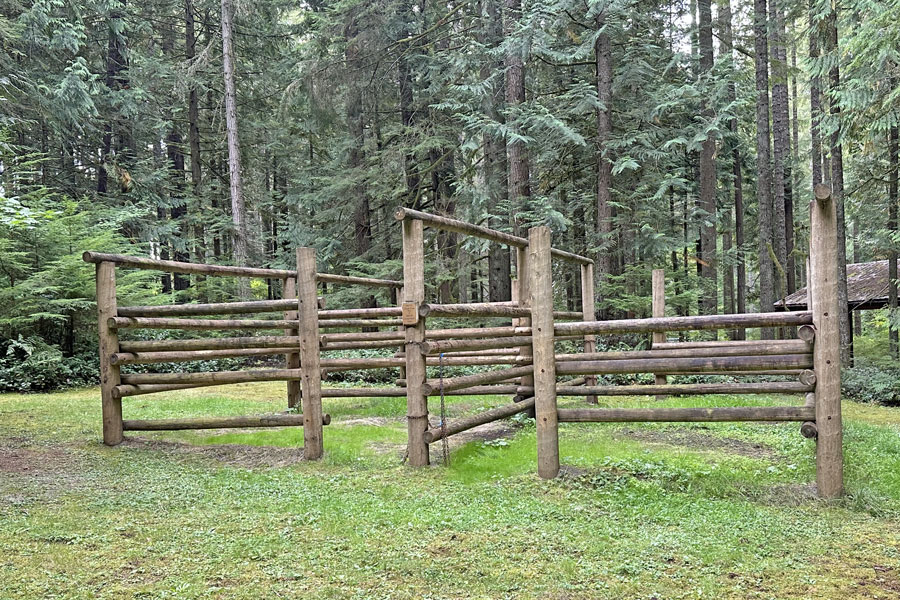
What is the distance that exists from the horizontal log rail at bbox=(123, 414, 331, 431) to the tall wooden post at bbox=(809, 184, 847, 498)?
12.5 feet

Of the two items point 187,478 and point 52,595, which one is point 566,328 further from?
point 52,595

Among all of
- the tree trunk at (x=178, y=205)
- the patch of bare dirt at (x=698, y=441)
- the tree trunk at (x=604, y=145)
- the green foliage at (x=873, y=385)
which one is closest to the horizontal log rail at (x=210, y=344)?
the patch of bare dirt at (x=698, y=441)

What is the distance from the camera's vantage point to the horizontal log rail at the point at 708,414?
12.8 feet

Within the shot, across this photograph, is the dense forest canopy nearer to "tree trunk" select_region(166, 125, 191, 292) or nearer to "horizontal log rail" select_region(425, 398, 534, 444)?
"tree trunk" select_region(166, 125, 191, 292)

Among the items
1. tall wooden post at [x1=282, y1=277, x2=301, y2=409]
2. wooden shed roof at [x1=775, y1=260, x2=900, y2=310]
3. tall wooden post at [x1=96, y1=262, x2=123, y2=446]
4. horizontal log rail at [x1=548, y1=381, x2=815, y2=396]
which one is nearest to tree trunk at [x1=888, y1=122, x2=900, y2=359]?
wooden shed roof at [x1=775, y1=260, x2=900, y2=310]

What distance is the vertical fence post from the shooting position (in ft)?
14.3

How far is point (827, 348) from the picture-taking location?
12.3ft

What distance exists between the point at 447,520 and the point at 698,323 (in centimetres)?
225

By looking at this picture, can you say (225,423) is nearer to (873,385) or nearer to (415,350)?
(415,350)

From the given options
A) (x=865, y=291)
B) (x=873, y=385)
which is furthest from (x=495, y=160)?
(x=865, y=291)

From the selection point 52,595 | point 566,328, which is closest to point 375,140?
point 566,328

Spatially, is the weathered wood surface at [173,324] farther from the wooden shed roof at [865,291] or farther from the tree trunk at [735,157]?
the wooden shed roof at [865,291]

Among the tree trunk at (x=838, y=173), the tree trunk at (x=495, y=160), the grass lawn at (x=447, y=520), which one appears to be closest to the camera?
the grass lawn at (x=447, y=520)

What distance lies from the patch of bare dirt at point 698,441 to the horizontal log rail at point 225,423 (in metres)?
3.18
